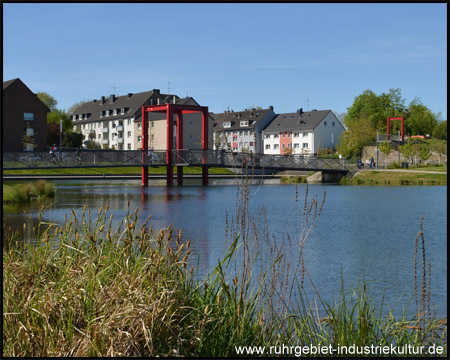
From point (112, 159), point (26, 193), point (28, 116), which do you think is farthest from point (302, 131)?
point (26, 193)

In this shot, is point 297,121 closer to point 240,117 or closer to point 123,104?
point 240,117

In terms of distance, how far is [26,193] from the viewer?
28.2 metres

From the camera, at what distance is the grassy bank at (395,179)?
4638cm

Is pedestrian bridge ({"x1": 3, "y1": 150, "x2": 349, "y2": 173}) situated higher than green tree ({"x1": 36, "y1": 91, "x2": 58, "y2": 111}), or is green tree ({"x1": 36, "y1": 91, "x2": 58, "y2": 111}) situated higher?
green tree ({"x1": 36, "y1": 91, "x2": 58, "y2": 111})

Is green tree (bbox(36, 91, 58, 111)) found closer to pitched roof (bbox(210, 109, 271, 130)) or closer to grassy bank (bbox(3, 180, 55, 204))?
pitched roof (bbox(210, 109, 271, 130))

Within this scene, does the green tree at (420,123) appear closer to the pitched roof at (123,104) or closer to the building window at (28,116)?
the pitched roof at (123,104)

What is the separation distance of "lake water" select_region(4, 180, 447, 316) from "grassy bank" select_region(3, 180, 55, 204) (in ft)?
3.29

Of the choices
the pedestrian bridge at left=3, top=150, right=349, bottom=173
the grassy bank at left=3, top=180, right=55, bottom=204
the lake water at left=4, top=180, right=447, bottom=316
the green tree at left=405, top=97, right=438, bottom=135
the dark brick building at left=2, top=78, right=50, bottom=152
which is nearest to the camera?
the lake water at left=4, top=180, right=447, bottom=316

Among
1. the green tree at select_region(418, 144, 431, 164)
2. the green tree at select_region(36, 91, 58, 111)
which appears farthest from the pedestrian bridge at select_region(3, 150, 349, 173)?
the green tree at select_region(36, 91, 58, 111)

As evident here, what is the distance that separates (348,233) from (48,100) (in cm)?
10871

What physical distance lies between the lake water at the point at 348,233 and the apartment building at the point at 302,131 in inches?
2717

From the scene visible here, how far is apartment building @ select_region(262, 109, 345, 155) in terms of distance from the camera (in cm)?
10138

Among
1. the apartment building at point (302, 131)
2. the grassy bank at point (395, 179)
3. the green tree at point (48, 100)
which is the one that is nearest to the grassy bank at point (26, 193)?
the grassy bank at point (395, 179)

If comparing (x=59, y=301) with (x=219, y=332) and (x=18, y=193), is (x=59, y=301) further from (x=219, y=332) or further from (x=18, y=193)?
(x=18, y=193)
